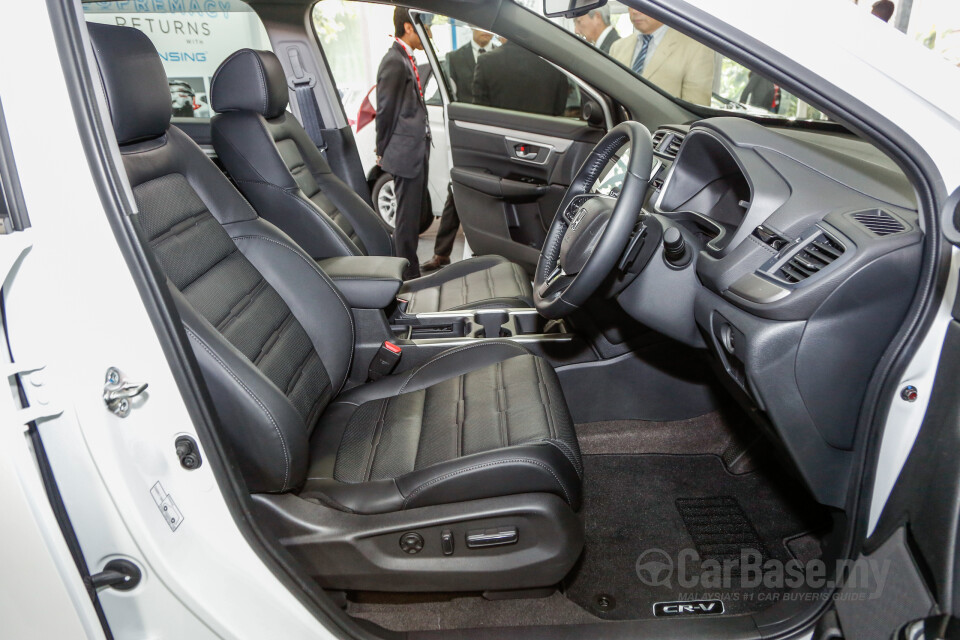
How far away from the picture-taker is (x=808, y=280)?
3.67 feet

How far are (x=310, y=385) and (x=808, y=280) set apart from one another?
1076mm

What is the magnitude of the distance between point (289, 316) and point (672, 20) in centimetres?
111

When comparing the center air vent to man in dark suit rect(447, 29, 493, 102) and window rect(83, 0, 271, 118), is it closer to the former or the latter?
man in dark suit rect(447, 29, 493, 102)

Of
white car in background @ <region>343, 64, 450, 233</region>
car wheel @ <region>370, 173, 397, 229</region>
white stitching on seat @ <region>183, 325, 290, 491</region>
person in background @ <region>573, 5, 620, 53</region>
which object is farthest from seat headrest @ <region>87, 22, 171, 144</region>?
car wheel @ <region>370, 173, 397, 229</region>

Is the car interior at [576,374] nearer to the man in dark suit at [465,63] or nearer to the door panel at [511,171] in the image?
the door panel at [511,171]

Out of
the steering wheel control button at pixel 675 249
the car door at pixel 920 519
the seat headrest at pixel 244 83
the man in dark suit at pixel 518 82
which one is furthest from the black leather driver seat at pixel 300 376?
the man in dark suit at pixel 518 82

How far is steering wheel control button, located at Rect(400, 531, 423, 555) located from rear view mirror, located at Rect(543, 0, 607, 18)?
1.01 metres

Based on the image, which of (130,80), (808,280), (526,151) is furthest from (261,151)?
(808,280)

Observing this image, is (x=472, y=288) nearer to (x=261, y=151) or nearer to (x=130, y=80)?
(x=261, y=151)

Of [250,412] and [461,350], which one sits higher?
[250,412]

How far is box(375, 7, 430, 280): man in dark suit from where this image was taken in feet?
12.6

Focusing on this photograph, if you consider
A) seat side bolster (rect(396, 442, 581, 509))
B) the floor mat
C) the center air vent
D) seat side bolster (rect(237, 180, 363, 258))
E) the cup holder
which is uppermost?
the center air vent

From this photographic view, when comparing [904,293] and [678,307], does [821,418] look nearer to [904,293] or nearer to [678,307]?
[904,293]

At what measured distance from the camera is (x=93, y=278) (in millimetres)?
917
